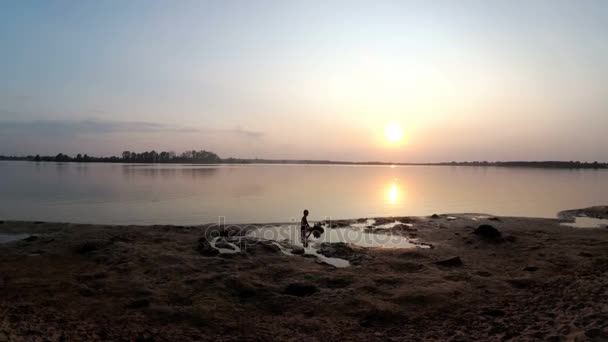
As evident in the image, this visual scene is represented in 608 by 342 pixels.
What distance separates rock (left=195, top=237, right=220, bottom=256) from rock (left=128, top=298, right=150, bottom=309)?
5.07m

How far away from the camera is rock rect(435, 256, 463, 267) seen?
43.8ft

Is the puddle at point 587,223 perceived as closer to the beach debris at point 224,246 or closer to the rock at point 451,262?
the rock at point 451,262

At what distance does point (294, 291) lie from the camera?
10.6 m

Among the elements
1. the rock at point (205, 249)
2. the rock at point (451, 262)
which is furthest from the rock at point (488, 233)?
the rock at point (205, 249)

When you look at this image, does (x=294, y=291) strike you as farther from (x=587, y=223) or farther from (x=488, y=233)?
(x=587, y=223)

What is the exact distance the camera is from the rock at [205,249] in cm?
1463

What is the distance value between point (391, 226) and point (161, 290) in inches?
598

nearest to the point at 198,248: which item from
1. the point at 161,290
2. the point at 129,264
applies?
the point at 129,264

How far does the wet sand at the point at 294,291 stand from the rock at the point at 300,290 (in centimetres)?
3

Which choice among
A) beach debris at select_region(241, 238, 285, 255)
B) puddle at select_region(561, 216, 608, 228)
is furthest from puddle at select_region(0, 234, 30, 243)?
puddle at select_region(561, 216, 608, 228)

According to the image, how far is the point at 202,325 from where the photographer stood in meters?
8.34

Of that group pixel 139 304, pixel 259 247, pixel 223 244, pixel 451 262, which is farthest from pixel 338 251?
pixel 139 304

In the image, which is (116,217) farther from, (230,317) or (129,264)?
(230,317)

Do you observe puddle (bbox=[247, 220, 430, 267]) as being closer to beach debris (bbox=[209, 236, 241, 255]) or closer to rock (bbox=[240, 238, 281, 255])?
rock (bbox=[240, 238, 281, 255])
